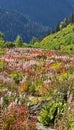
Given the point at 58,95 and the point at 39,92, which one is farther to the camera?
the point at 39,92

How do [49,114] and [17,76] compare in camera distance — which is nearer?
[49,114]

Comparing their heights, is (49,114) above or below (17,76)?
below

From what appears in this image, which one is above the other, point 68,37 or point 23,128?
point 68,37

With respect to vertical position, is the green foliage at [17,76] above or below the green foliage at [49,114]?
above

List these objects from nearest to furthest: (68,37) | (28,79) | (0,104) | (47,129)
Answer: (0,104) → (47,129) → (28,79) → (68,37)

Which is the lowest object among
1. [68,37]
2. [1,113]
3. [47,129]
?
[47,129]

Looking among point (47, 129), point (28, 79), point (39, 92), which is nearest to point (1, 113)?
point (47, 129)

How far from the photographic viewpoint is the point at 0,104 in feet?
30.9

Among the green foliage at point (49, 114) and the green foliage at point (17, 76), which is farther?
the green foliage at point (17, 76)

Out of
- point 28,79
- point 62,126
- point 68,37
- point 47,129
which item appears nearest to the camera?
point 62,126

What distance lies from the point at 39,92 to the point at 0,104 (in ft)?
17.9

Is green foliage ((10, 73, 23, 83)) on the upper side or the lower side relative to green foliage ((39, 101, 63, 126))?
upper

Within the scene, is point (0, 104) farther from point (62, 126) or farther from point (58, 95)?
point (58, 95)

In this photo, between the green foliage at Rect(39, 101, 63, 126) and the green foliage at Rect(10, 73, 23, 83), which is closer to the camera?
the green foliage at Rect(39, 101, 63, 126)
